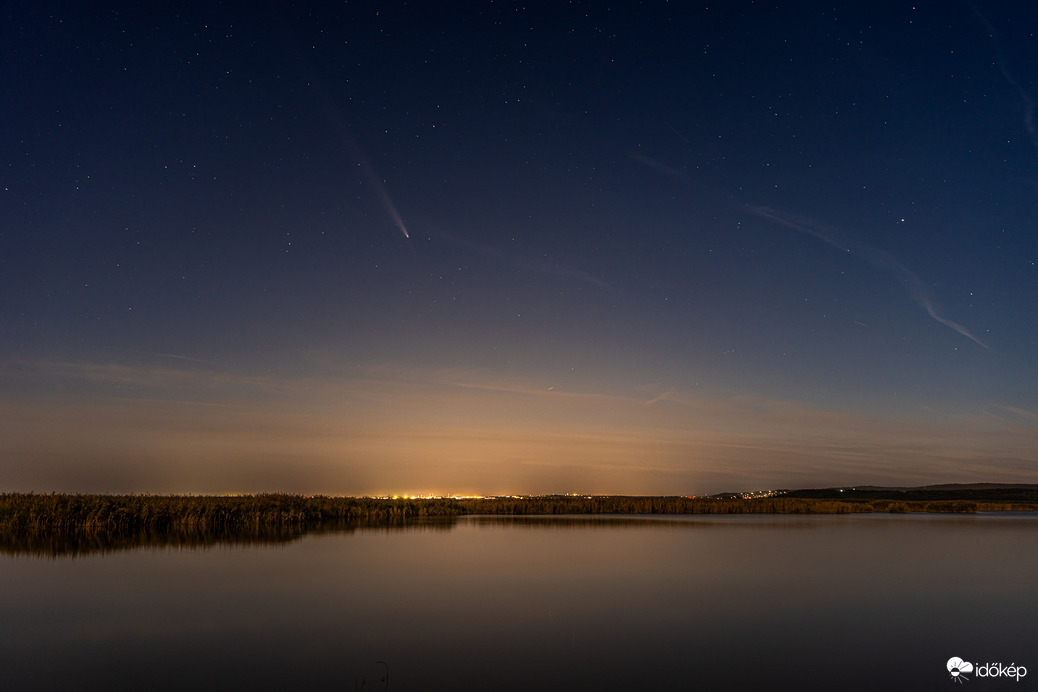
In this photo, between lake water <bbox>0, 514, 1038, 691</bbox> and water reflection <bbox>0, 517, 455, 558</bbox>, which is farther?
water reflection <bbox>0, 517, 455, 558</bbox>

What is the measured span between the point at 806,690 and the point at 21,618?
1225 centimetres

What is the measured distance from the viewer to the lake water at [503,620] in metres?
8.55

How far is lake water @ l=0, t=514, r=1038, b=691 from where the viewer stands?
8.55 metres

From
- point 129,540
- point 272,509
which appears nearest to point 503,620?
point 129,540

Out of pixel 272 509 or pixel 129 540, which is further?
pixel 272 509

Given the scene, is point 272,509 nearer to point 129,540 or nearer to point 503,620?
point 129,540

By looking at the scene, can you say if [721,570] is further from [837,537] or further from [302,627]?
[837,537]

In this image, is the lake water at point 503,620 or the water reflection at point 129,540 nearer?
the lake water at point 503,620

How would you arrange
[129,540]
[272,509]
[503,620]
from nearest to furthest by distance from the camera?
1. [503,620]
2. [129,540]
3. [272,509]

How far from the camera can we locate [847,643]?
10.6 meters

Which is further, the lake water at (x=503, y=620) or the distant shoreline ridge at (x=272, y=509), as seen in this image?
the distant shoreline ridge at (x=272, y=509)

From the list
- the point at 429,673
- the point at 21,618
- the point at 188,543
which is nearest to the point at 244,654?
the point at 429,673

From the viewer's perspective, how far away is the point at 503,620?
462 inches

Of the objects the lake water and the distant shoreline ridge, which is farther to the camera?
the distant shoreline ridge
